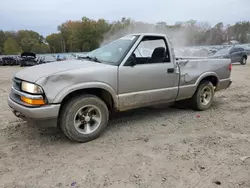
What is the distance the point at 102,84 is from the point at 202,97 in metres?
3.03

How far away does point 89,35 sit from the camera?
220 ft

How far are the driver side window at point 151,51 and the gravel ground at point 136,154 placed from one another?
1.31 metres

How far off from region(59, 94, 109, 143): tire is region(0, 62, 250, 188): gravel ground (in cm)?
17

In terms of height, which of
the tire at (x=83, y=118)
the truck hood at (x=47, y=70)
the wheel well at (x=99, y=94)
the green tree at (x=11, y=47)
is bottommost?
the tire at (x=83, y=118)

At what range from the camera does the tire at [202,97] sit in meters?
5.69

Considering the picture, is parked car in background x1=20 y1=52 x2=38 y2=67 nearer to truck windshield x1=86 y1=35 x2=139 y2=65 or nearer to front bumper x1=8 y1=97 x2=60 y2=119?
truck windshield x1=86 y1=35 x2=139 y2=65

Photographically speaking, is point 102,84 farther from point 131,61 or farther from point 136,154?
point 136,154

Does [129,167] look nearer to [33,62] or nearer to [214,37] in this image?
[33,62]

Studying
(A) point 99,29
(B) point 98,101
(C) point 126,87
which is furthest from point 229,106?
(A) point 99,29

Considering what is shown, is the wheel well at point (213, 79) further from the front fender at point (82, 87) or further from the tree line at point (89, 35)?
the tree line at point (89, 35)

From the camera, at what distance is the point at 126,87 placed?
4.28 m

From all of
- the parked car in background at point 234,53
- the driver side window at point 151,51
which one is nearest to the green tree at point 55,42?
the parked car in background at point 234,53

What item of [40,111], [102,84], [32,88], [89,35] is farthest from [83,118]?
[89,35]

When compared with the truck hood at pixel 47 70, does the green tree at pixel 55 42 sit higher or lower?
higher
